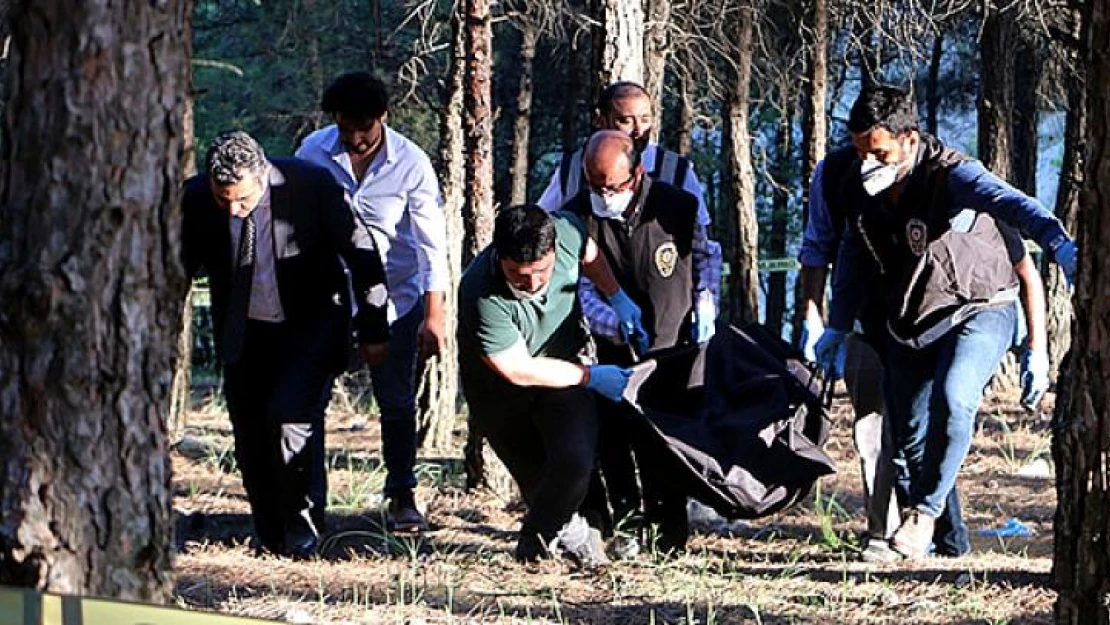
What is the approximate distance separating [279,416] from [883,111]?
2500 mm

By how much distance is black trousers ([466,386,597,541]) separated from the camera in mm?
6781

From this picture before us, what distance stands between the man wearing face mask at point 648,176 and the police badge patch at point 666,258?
0.36ft

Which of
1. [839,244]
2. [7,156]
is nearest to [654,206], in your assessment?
[839,244]

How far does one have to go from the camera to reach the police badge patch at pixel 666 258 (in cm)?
716

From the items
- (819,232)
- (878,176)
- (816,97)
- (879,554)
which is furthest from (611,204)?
(816,97)

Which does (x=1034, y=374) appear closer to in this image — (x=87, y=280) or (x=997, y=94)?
(x=87, y=280)

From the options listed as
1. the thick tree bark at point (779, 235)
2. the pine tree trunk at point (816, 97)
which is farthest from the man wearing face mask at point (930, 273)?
the thick tree bark at point (779, 235)

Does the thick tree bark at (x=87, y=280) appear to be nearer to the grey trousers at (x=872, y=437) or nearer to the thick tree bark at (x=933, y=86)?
the grey trousers at (x=872, y=437)

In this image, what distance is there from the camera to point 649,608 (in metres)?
6.11

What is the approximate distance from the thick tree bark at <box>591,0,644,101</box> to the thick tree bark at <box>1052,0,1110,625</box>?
13.6ft

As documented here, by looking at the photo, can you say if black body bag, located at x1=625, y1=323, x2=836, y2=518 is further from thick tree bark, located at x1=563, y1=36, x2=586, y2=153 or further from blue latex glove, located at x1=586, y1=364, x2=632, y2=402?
thick tree bark, located at x1=563, y1=36, x2=586, y2=153

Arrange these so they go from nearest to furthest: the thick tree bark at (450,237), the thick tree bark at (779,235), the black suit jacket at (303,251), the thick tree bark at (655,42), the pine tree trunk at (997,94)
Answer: the black suit jacket at (303,251) → the thick tree bark at (450,237) → the thick tree bark at (655,42) → the pine tree trunk at (997,94) → the thick tree bark at (779,235)

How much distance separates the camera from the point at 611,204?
7.05 m

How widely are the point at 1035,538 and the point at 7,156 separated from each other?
17.5 ft
